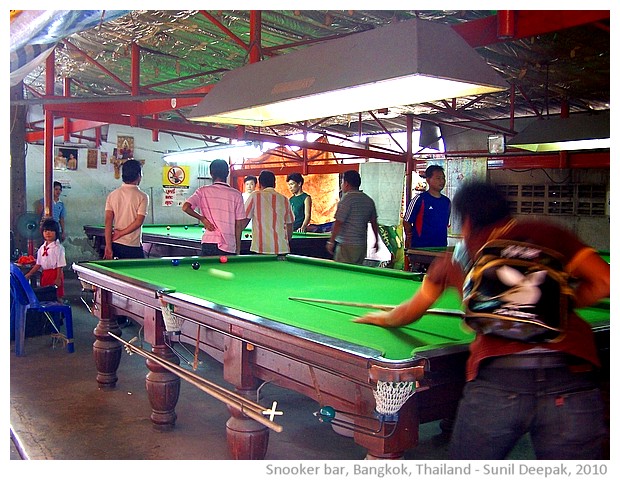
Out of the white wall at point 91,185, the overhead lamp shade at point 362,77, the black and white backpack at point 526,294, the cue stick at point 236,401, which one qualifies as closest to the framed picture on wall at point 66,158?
the white wall at point 91,185

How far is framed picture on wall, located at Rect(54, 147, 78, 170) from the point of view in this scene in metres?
10.3

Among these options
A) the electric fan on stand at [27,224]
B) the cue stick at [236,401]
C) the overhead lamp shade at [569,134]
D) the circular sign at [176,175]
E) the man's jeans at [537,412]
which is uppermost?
the overhead lamp shade at [569,134]

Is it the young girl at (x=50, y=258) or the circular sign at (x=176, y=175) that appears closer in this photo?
the young girl at (x=50, y=258)

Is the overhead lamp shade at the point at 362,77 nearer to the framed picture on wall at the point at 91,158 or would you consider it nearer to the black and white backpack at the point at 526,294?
the black and white backpack at the point at 526,294

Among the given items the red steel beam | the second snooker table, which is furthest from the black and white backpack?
the red steel beam

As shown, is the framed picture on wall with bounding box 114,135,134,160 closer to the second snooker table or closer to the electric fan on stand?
the electric fan on stand

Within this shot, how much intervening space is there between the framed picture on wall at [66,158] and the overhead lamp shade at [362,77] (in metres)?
7.51

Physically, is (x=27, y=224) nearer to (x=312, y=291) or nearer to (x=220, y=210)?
(x=220, y=210)

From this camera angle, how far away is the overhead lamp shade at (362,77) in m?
2.48

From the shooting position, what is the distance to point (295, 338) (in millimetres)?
2139

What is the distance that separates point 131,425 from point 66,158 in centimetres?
800

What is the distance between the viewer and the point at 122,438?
3.22 metres

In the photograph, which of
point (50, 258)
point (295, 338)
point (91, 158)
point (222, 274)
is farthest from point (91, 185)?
point (295, 338)
